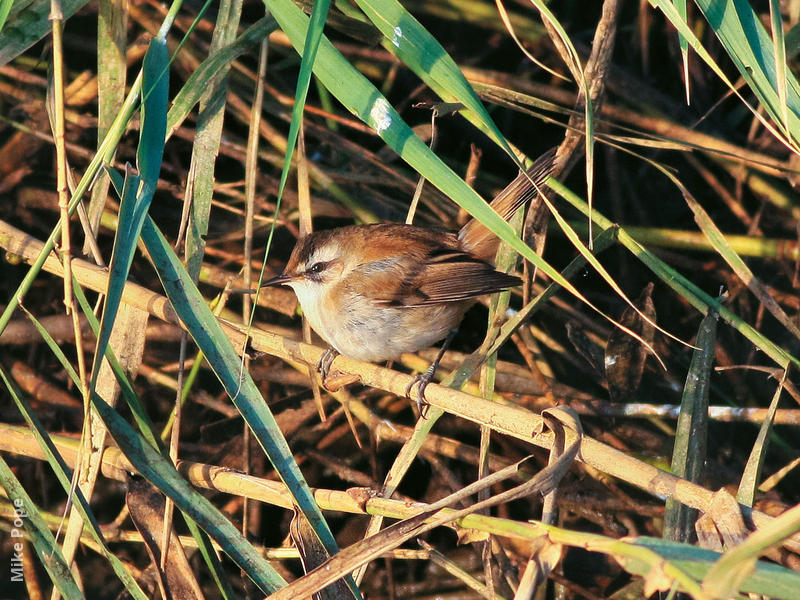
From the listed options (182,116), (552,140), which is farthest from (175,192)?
(552,140)

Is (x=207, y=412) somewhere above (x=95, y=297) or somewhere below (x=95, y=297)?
below

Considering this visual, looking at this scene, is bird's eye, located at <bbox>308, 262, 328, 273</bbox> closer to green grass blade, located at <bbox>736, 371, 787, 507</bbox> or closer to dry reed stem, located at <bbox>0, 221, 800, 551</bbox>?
dry reed stem, located at <bbox>0, 221, 800, 551</bbox>

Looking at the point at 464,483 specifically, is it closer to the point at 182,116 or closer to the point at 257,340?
the point at 257,340

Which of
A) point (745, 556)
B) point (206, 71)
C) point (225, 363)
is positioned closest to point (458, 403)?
point (225, 363)

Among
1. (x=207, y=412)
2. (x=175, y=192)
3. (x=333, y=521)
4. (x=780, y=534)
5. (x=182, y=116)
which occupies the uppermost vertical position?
(x=182, y=116)

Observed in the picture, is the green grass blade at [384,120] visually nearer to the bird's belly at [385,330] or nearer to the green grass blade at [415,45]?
the green grass blade at [415,45]

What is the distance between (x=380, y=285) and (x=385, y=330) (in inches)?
8.2

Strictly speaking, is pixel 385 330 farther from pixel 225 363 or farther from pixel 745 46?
pixel 745 46

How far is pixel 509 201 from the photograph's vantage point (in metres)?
3.03

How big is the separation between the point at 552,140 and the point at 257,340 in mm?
2270

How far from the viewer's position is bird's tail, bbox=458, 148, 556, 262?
2.81 m

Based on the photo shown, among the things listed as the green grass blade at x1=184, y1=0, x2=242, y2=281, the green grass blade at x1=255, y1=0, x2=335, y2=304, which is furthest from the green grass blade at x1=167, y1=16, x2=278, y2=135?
the green grass blade at x1=255, y1=0, x2=335, y2=304

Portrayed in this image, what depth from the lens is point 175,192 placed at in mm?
3783

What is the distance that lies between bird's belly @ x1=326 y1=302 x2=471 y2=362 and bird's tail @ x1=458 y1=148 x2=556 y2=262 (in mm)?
291
